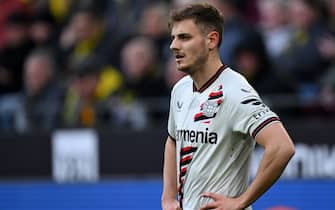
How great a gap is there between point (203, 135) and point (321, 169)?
448 centimetres

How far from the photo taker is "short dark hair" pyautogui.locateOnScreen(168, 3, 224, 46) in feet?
15.0

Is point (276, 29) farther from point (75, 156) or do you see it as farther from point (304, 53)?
point (75, 156)

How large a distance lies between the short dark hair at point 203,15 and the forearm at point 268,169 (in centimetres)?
72

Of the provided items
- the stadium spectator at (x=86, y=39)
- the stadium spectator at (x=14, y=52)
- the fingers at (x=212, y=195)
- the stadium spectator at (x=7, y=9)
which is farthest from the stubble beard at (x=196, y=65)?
the stadium spectator at (x=7, y=9)

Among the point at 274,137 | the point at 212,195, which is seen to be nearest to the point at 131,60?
the point at 212,195

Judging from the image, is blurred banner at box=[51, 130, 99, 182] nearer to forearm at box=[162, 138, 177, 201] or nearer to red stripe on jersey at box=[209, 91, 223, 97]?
forearm at box=[162, 138, 177, 201]

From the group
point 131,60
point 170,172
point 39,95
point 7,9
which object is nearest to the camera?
point 170,172

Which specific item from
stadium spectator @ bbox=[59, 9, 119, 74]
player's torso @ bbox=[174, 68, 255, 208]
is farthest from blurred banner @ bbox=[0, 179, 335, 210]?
player's torso @ bbox=[174, 68, 255, 208]

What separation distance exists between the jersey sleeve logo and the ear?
213 mm

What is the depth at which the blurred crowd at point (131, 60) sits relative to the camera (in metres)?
9.36

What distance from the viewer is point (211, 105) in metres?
4.58

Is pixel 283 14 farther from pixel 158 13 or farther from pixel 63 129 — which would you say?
pixel 63 129

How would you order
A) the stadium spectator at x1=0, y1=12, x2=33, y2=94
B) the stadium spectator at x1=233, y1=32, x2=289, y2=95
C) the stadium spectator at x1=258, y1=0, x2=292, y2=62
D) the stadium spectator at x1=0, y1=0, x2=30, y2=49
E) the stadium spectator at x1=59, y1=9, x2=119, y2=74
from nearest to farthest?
the stadium spectator at x1=233, y1=32, x2=289, y2=95
the stadium spectator at x1=258, y1=0, x2=292, y2=62
the stadium spectator at x1=59, y1=9, x2=119, y2=74
the stadium spectator at x1=0, y1=12, x2=33, y2=94
the stadium spectator at x1=0, y1=0, x2=30, y2=49

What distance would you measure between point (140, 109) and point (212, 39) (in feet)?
17.1
